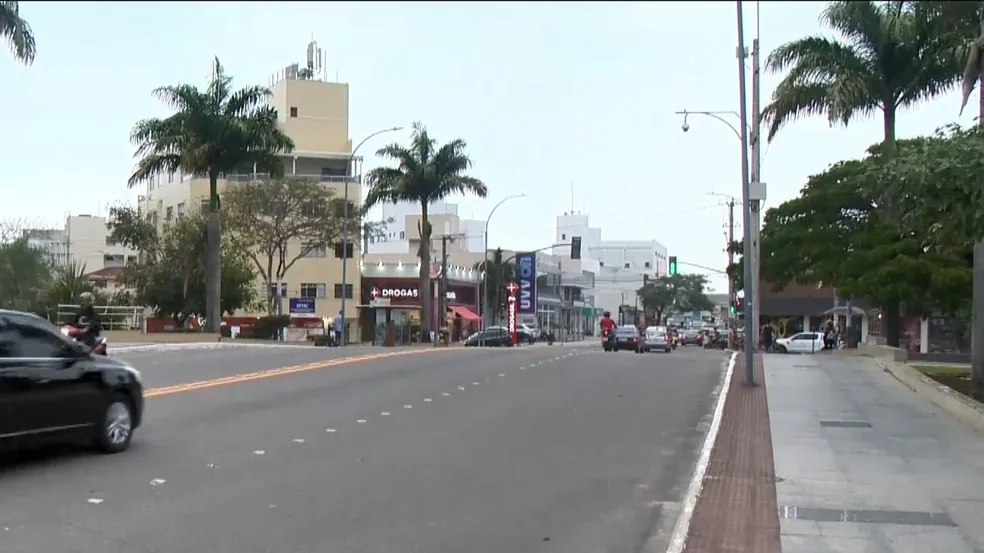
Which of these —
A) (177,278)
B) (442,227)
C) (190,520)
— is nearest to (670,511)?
(190,520)

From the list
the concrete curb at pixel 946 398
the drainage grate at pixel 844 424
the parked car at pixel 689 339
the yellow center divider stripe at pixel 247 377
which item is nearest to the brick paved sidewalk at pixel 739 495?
the drainage grate at pixel 844 424

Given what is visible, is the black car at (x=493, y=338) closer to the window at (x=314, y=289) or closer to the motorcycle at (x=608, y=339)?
the motorcycle at (x=608, y=339)

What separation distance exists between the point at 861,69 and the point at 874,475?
26711 mm

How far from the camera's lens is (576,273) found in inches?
4737

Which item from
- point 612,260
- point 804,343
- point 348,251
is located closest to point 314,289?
point 348,251

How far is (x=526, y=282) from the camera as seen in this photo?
3236 inches

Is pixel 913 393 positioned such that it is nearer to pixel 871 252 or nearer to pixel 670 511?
pixel 670 511

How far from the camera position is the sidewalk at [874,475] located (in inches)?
327

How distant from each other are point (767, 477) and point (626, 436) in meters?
3.23

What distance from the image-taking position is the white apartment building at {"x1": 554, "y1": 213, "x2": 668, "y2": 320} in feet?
447

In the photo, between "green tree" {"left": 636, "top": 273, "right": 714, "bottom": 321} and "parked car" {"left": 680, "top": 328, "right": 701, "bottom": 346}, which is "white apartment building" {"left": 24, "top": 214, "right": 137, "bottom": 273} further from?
"green tree" {"left": 636, "top": 273, "right": 714, "bottom": 321}

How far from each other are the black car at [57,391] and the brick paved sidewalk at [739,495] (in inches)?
252

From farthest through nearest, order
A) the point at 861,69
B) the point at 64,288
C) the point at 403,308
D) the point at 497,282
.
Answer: the point at 497,282, the point at 403,308, the point at 64,288, the point at 861,69

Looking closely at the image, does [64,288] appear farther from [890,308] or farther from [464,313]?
[890,308]
